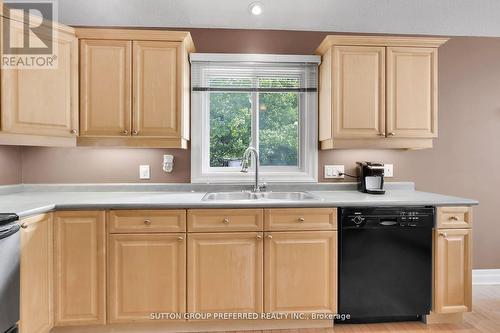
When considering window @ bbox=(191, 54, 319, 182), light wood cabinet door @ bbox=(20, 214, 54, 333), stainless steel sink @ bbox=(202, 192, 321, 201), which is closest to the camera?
light wood cabinet door @ bbox=(20, 214, 54, 333)

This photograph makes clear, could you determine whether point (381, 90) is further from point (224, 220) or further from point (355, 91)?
point (224, 220)

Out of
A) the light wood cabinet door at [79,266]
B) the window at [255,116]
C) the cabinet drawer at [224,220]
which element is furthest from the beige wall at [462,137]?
the light wood cabinet door at [79,266]

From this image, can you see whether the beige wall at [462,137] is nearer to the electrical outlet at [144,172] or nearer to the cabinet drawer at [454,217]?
the cabinet drawer at [454,217]

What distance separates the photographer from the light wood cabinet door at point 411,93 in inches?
95.0

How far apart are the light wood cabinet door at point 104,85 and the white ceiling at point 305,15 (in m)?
0.51

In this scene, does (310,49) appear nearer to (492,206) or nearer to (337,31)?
(337,31)

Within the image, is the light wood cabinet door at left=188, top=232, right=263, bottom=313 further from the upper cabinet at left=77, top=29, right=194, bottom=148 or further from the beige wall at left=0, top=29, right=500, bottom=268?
the beige wall at left=0, top=29, right=500, bottom=268

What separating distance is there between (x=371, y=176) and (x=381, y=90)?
0.73 m

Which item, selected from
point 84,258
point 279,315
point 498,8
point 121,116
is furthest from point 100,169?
point 498,8

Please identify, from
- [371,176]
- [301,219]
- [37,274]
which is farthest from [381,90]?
[37,274]

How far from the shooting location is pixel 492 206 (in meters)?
2.90

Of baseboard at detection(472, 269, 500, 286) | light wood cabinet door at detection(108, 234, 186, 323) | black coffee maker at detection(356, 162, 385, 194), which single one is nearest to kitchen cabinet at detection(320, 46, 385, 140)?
black coffee maker at detection(356, 162, 385, 194)

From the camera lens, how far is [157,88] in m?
2.30

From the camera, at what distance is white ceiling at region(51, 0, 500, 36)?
8.44 ft
